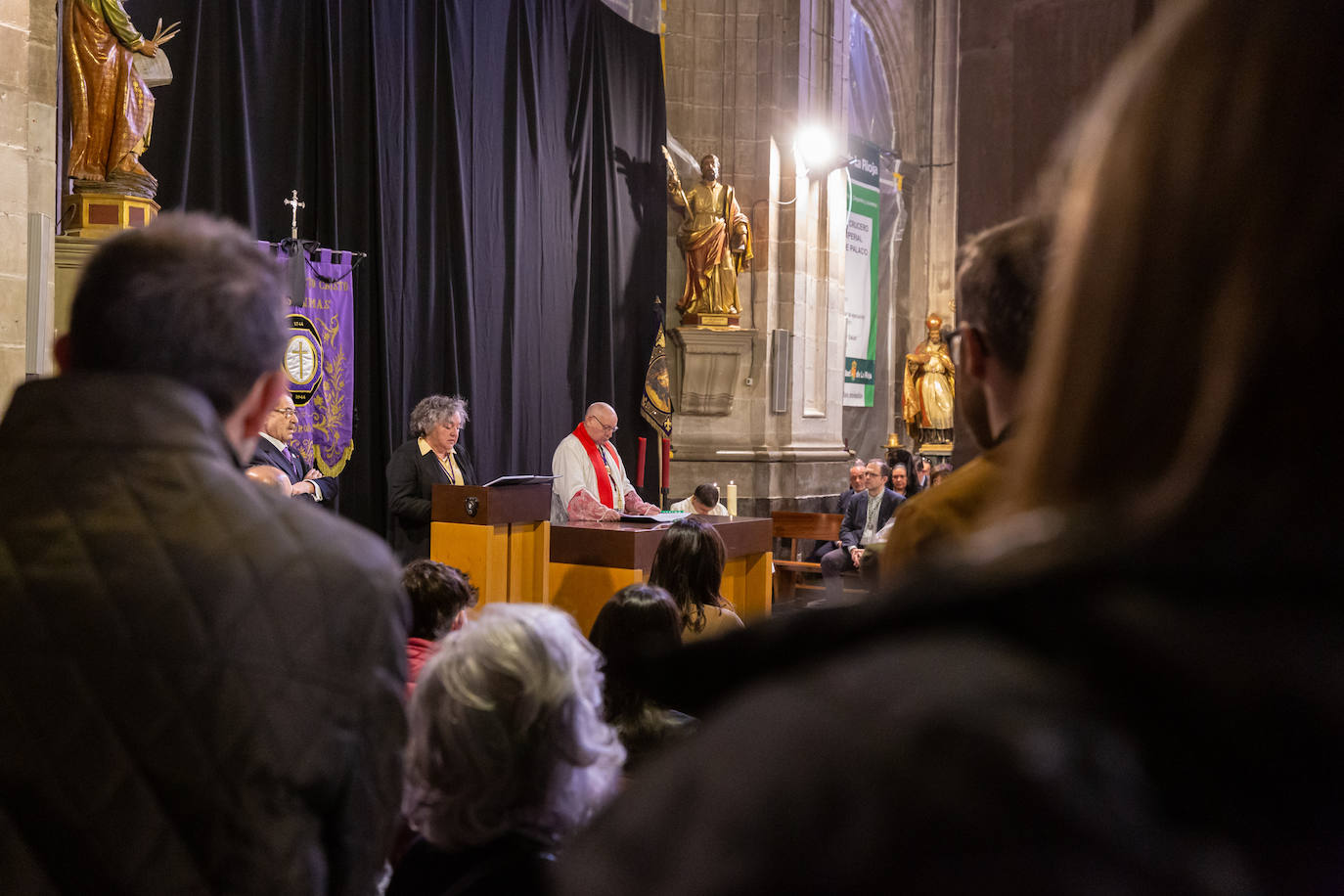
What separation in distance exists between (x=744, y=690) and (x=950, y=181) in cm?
1652

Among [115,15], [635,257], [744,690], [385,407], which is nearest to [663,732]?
[744,690]

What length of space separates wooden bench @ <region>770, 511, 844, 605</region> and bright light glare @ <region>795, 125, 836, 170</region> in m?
3.75

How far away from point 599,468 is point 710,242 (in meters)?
3.81

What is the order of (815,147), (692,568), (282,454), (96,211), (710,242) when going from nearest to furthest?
1. (692,568)
2. (282,454)
3. (96,211)
4. (710,242)
5. (815,147)

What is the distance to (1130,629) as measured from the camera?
0.40 meters

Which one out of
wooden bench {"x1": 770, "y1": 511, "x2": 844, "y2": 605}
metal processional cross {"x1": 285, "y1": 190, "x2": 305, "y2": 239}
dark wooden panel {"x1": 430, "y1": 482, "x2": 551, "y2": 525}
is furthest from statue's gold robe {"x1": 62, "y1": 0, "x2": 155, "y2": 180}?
wooden bench {"x1": 770, "y1": 511, "x2": 844, "y2": 605}

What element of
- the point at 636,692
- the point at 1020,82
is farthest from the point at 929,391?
the point at 636,692

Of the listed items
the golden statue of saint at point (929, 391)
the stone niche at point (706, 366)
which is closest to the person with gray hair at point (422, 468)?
the stone niche at point (706, 366)

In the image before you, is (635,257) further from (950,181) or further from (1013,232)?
(1013,232)

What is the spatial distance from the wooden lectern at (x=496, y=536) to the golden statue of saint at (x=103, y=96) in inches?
91.7

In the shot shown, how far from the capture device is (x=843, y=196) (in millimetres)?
11961

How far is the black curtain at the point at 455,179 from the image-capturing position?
287 inches

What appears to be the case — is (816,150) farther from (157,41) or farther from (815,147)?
(157,41)

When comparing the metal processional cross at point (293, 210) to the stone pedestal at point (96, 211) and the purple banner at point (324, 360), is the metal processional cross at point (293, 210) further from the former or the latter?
the stone pedestal at point (96, 211)
